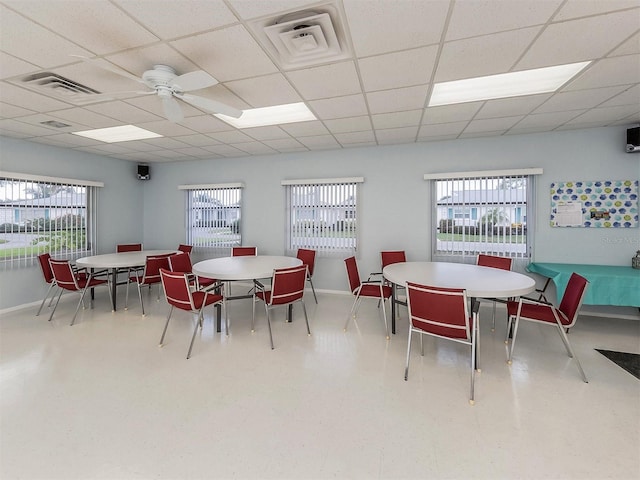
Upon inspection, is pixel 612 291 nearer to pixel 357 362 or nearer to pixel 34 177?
pixel 357 362

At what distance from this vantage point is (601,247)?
4020mm

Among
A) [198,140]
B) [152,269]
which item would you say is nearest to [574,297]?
[152,269]

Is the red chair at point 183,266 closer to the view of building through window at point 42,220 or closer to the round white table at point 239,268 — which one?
the round white table at point 239,268

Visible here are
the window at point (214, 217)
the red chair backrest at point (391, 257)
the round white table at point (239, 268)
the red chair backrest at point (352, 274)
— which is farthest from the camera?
the window at point (214, 217)

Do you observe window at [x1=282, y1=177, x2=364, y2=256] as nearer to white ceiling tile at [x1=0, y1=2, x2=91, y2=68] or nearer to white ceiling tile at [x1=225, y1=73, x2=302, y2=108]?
white ceiling tile at [x1=225, y1=73, x2=302, y2=108]

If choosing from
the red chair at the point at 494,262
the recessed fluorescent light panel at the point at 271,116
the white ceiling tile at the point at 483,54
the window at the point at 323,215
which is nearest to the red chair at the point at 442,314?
the red chair at the point at 494,262

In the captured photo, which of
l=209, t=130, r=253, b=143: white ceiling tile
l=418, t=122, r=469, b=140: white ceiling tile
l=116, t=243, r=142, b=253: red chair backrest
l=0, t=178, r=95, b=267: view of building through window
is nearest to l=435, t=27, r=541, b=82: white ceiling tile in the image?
l=418, t=122, r=469, b=140: white ceiling tile

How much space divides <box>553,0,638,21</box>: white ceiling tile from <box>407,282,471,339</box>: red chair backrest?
1926 mm

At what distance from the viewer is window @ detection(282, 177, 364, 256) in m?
5.15

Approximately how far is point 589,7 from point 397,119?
6.58 feet

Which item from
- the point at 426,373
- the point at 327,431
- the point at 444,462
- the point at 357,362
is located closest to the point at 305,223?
the point at 357,362

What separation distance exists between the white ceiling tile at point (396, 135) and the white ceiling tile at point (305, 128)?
85 cm

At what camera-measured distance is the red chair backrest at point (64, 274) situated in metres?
3.76

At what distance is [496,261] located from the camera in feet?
12.8
